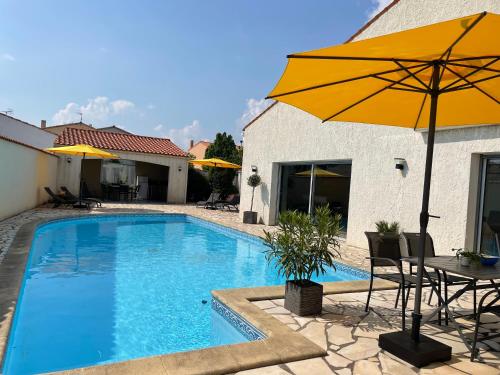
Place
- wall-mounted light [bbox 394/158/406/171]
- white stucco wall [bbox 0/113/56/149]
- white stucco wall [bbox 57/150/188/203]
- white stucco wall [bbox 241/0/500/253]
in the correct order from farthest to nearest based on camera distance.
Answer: white stucco wall [bbox 0/113/56/149]
white stucco wall [bbox 57/150/188/203]
wall-mounted light [bbox 394/158/406/171]
white stucco wall [bbox 241/0/500/253]

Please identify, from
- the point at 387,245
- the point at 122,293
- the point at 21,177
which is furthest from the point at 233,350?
the point at 21,177

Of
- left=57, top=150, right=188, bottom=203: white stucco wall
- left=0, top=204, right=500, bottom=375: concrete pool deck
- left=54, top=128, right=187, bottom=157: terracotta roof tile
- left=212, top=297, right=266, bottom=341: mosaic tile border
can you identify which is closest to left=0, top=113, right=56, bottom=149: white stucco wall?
Result: left=54, top=128, right=187, bottom=157: terracotta roof tile

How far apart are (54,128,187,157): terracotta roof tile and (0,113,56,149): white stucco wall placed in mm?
5621

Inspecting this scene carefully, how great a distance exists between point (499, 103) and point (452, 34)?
89.2 inches

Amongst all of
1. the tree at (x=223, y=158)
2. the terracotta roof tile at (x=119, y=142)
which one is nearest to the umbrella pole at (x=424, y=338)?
the terracotta roof tile at (x=119, y=142)

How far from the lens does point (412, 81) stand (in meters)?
4.25

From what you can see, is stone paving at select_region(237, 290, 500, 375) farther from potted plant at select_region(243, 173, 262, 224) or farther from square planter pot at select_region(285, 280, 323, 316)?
potted plant at select_region(243, 173, 262, 224)

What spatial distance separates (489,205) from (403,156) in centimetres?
232

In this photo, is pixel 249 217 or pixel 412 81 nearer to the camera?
pixel 412 81

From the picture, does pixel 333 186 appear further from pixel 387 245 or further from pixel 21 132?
pixel 21 132

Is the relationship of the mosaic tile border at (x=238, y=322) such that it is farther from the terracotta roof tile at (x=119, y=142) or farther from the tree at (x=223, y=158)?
the tree at (x=223, y=158)

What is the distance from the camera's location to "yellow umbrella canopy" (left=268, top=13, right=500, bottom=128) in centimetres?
286

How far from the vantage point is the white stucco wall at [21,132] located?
2669 centimetres

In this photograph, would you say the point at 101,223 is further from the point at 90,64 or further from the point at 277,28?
the point at 277,28
